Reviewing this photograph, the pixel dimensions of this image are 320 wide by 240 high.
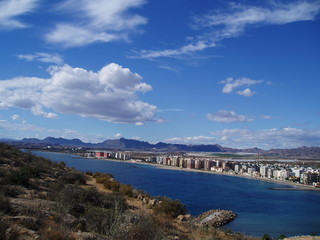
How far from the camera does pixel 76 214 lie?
34.2ft

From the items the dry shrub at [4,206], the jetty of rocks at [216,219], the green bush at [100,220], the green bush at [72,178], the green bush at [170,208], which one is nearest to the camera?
the dry shrub at [4,206]

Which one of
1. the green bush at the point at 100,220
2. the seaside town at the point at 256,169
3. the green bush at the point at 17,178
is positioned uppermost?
the green bush at the point at 17,178

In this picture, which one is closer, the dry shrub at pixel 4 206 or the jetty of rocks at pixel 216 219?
the dry shrub at pixel 4 206

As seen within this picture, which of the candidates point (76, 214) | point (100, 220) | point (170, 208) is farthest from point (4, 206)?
point (170, 208)

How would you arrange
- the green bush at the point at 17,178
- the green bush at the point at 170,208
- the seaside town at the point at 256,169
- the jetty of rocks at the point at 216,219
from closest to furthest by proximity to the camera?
1. the green bush at the point at 17,178
2. the green bush at the point at 170,208
3. the jetty of rocks at the point at 216,219
4. the seaside town at the point at 256,169

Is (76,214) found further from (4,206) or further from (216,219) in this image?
(216,219)

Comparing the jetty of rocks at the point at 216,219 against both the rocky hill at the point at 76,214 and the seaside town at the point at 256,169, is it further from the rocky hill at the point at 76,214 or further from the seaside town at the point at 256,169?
the seaside town at the point at 256,169

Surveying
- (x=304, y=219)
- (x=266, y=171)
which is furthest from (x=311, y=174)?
(x=304, y=219)

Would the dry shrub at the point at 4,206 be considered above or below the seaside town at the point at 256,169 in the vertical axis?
above

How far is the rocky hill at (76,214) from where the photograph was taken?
5934mm

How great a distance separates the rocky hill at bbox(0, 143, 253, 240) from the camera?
5934mm

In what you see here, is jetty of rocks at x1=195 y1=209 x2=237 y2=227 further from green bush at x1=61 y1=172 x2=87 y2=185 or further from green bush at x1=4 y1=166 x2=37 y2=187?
green bush at x1=4 y1=166 x2=37 y2=187


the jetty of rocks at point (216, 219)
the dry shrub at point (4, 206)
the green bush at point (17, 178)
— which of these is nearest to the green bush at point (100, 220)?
the dry shrub at point (4, 206)

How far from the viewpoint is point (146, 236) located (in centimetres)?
598
